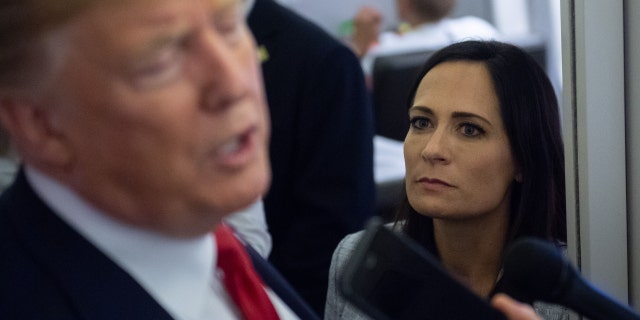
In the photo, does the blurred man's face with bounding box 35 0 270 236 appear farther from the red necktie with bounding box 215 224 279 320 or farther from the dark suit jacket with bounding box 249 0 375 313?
the dark suit jacket with bounding box 249 0 375 313

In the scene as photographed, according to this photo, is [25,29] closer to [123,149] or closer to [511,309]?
[123,149]

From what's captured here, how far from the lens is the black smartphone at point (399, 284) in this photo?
2.38 ft

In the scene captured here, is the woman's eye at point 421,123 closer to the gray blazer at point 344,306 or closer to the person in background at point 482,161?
the person in background at point 482,161

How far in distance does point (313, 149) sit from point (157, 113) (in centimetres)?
146

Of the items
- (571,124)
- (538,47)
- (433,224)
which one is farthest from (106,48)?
(538,47)

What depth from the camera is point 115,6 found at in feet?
2.02

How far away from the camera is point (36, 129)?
65 cm

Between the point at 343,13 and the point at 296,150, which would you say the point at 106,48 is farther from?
the point at 343,13

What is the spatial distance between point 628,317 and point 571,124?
1.69 ft

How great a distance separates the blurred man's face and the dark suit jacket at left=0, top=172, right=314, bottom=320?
53mm

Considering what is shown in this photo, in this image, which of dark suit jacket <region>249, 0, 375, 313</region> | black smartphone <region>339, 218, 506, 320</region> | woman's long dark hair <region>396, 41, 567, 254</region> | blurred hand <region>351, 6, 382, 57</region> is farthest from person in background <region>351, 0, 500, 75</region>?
black smartphone <region>339, 218, 506, 320</region>

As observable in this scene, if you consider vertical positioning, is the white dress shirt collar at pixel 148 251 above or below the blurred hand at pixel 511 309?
above

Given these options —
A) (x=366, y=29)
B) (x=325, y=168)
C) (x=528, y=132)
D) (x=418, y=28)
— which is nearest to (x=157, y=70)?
(x=528, y=132)

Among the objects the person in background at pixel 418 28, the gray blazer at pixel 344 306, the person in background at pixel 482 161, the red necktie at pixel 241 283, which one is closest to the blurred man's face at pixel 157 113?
the red necktie at pixel 241 283
